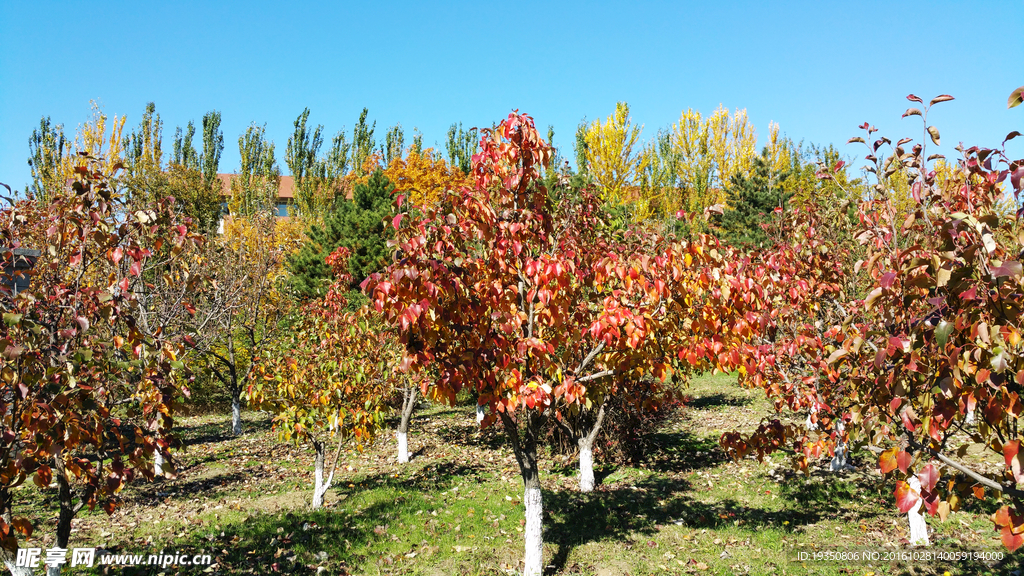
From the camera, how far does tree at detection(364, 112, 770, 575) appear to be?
3830 millimetres

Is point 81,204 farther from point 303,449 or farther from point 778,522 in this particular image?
point 303,449

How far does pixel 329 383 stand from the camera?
709 centimetres

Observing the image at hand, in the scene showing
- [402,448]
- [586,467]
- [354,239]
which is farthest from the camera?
[354,239]

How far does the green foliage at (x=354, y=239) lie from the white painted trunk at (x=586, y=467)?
8165 millimetres

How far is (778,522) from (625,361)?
3.56 metres

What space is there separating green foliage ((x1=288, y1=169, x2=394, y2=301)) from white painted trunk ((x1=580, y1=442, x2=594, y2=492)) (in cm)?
816

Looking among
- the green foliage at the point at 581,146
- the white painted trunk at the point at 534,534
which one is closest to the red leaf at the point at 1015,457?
the white painted trunk at the point at 534,534

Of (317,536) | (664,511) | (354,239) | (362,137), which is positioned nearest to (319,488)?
(317,536)

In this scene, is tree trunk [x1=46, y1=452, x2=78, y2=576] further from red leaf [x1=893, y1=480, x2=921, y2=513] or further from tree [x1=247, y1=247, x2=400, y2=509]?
red leaf [x1=893, y1=480, x2=921, y2=513]

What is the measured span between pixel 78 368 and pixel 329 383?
3.61 meters

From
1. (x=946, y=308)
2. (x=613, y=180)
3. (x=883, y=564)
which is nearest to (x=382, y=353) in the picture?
(x=883, y=564)

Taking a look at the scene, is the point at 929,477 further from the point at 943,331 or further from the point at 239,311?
the point at 239,311

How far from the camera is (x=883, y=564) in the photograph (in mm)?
5215

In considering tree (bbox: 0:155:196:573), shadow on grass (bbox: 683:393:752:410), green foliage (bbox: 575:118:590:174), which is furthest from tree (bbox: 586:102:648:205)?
tree (bbox: 0:155:196:573)
